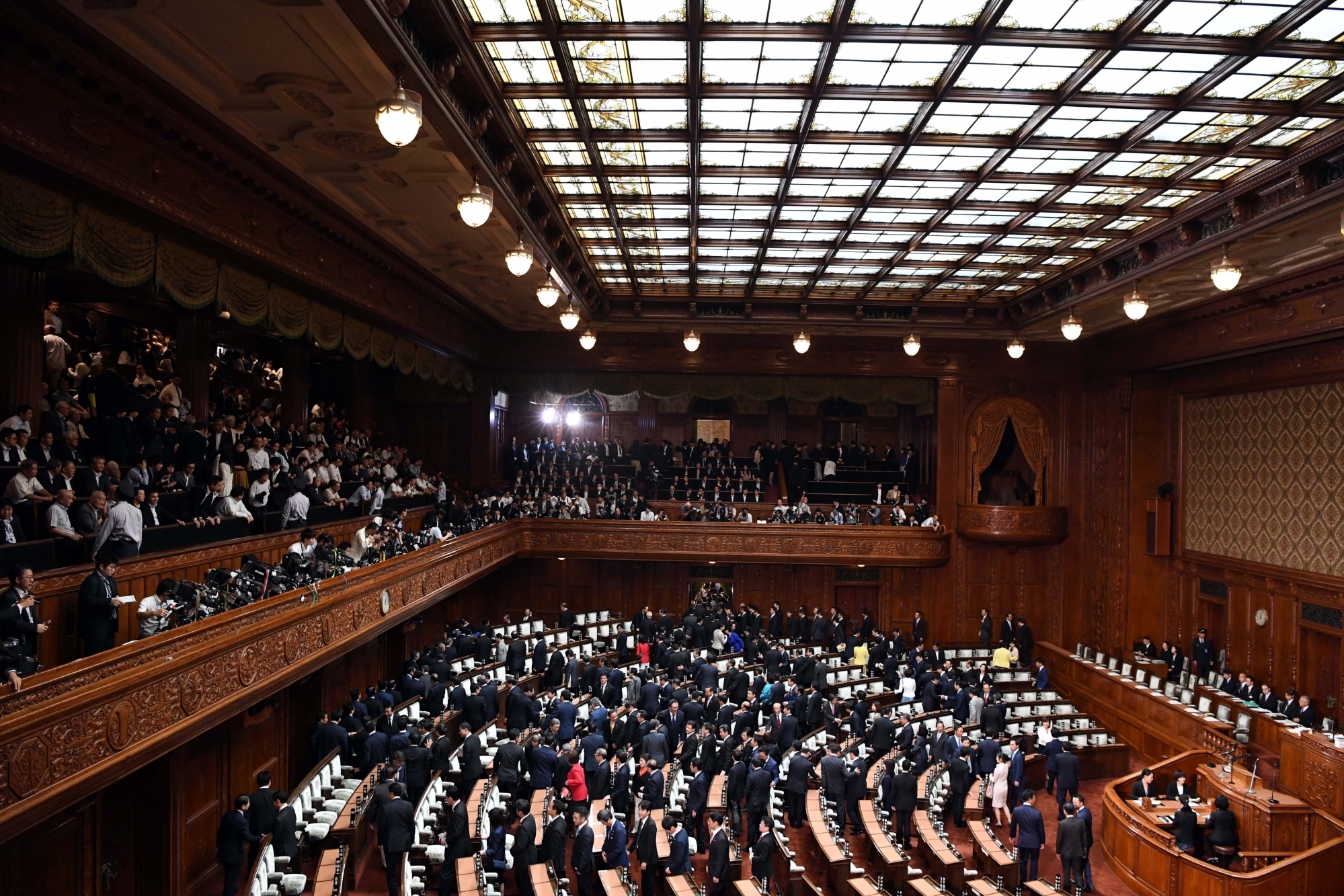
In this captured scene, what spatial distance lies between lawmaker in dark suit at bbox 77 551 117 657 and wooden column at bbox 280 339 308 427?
9.11m

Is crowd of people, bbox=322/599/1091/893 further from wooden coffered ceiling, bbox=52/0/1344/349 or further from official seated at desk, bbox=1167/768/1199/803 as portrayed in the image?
wooden coffered ceiling, bbox=52/0/1344/349

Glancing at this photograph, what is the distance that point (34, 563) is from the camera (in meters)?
7.37

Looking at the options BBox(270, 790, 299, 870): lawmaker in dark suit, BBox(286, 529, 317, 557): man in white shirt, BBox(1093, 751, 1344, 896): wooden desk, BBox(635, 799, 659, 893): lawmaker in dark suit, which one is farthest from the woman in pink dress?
BBox(286, 529, 317, 557): man in white shirt

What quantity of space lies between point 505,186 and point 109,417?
530 cm

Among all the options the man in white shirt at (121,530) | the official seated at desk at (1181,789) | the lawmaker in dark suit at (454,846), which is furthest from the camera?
the official seated at desk at (1181,789)

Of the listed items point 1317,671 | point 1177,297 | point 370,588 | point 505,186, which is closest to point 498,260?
point 505,186

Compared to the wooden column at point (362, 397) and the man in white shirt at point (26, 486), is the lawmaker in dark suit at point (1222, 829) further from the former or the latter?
the wooden column at point (362, 397)

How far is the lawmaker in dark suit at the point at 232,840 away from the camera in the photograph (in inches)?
360

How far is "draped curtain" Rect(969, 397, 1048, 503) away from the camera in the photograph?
2155 centimetres

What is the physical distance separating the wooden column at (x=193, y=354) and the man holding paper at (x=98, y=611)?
6131mm

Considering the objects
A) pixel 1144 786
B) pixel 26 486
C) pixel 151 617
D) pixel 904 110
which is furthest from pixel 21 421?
pixel 1144 786

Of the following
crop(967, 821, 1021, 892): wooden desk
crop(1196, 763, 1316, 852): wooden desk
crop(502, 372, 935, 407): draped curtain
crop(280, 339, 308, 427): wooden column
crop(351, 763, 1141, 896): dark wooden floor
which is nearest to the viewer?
crop(351, 763, 1141, 896): dark wooden floor

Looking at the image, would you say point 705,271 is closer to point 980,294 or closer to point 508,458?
point 980,294

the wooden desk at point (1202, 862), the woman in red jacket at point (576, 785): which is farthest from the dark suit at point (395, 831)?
the wooden desk at point (1202, 862)
